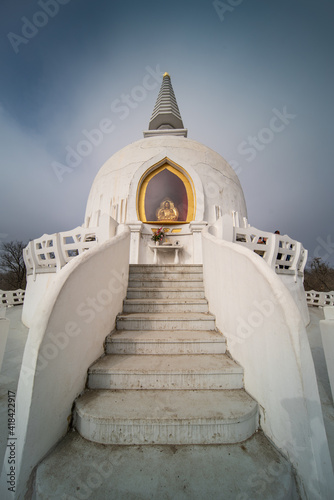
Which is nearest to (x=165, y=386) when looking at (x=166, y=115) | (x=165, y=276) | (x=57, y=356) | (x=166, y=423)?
(x=166, y=423)

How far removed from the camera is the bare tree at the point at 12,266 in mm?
20250

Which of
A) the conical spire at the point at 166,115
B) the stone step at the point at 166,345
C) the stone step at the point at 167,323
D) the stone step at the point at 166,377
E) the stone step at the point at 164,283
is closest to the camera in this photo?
the stone step at the point at 166,377

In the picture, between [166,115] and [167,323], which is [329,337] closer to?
[167,323]

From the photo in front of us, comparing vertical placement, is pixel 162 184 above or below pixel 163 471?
above

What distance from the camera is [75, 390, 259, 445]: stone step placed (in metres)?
1.74

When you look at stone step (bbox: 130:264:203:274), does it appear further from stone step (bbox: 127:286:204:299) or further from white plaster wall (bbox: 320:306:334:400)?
white plaster wall (bbox: 320:306:334:400)

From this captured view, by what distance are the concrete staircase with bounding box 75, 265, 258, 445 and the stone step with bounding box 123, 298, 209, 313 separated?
0.06 ft

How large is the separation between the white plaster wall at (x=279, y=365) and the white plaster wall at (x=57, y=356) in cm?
188

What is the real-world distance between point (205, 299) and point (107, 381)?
2.29 meters

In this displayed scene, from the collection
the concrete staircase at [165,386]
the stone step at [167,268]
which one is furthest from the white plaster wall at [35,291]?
the concrete staircase at [165,386]

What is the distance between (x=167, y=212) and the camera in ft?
25.6

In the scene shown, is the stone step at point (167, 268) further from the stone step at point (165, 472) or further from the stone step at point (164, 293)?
the stone step at point (165, 472)

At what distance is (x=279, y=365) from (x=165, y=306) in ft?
6.93

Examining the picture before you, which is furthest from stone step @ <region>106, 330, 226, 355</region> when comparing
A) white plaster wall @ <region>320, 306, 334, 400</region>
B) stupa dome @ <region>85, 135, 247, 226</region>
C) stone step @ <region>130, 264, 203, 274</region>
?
stupa dome @ <region>85, 135, 247, 226</region>
